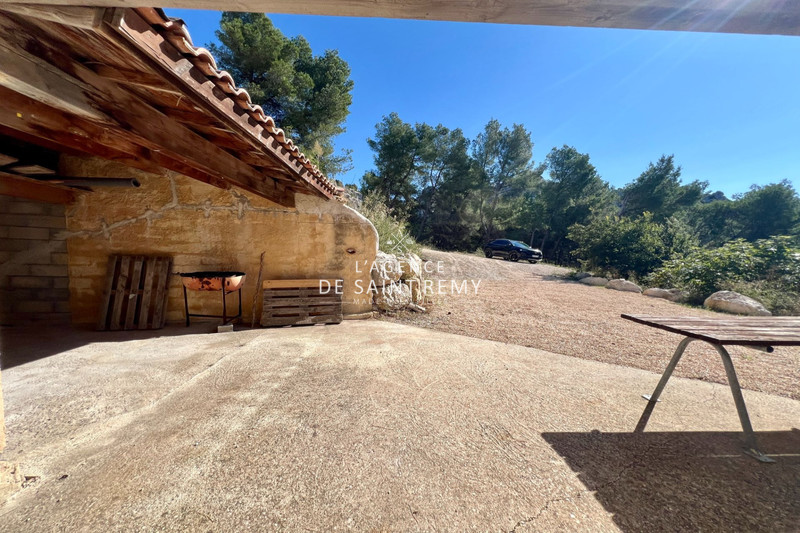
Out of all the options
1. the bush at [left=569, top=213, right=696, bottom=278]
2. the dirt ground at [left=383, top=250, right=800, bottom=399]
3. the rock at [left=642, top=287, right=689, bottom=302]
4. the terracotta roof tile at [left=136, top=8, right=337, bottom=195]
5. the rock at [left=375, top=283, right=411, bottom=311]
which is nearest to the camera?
the terracotta roof tile at [left=136, top=8, right=337, bottom=195]

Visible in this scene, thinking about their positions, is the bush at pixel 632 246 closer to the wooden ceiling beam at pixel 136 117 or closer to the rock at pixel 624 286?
the rock at pixel 624 286

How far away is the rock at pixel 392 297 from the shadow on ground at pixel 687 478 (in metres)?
3.45

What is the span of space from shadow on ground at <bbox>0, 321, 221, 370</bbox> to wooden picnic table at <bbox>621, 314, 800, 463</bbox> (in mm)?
5235

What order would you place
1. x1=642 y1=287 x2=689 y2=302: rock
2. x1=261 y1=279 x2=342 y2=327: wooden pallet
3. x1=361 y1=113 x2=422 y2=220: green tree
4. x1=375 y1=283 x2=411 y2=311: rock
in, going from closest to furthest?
1. x1=261 y1=279 x2=342 y2=327: wooden pallet
2. x1=375 y1=283 x2=411 y2=311: rock
3. x1=642 y1=287 x2=689 y2=302: rock
4. x1=361 y1=113 x2=422 y2=220: green tree

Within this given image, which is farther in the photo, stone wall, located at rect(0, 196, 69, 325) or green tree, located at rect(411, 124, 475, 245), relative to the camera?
green tree, located at rect(411, 124, 475, 245)

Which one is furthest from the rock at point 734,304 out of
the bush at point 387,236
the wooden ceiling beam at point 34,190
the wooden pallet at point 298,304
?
A: the wooden ceiling beam at point 34,190

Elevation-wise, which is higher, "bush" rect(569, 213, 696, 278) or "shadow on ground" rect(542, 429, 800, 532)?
"bush" rect(569, 213, 696, 278)

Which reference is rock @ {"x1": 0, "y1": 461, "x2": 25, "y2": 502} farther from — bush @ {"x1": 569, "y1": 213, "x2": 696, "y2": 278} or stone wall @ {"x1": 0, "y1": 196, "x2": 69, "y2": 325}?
bush @ {"x1": 569, "y1": 213, "x2": 696, "y2": 278}

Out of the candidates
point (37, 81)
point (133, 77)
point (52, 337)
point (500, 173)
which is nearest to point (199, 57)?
point (133, 77)

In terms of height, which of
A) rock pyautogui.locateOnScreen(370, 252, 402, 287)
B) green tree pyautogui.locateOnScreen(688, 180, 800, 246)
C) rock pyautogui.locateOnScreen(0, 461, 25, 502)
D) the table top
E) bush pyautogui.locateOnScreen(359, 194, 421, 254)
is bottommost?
rock pyautogui.locateOnScreen(0, 461, 25, 502)

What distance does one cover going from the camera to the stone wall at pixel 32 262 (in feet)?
11.5

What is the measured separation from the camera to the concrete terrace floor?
3.68 feet

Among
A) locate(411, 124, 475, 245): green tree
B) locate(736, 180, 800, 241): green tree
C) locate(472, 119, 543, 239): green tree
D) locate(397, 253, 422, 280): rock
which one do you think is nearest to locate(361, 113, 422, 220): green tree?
locate(411, 124, 475, 245): green tree

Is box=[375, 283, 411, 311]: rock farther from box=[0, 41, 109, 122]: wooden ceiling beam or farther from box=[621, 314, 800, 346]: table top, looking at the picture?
box=[0, 41, 109, 122]: wooden ceiling beam
